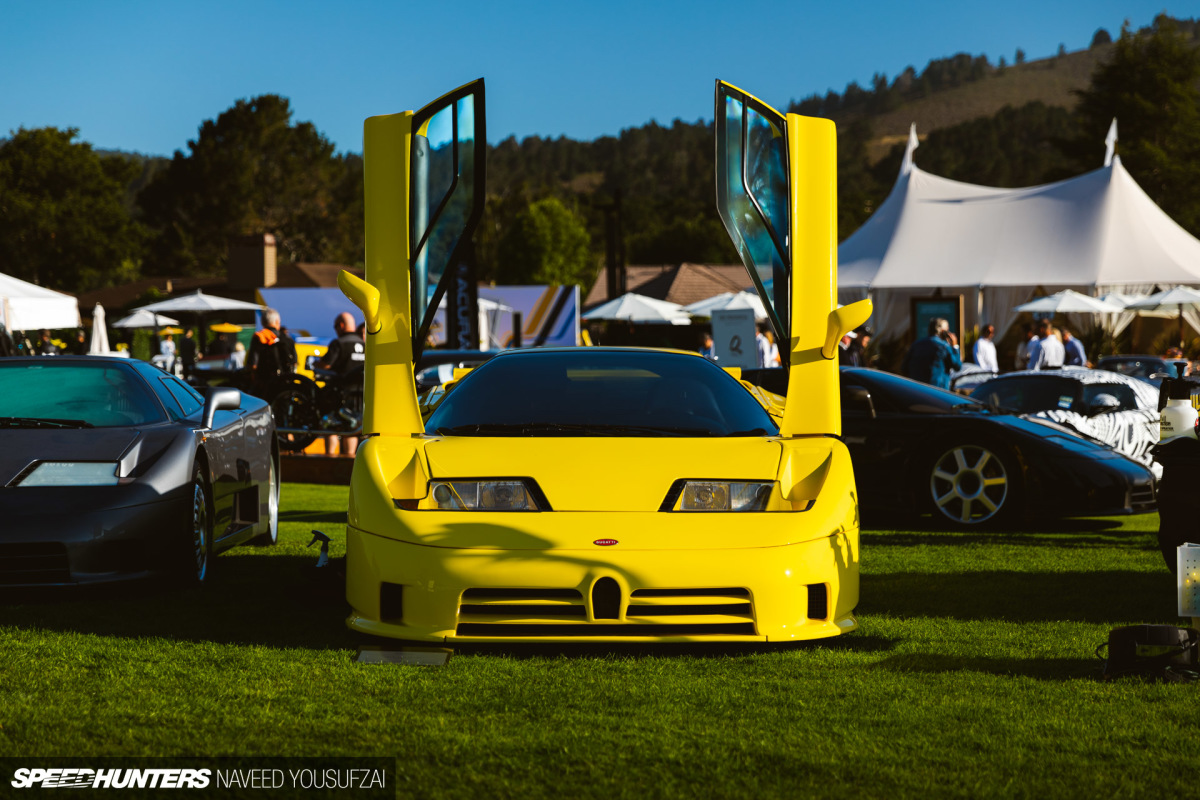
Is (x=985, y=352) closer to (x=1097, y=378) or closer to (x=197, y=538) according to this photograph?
(x=1097, y=378)

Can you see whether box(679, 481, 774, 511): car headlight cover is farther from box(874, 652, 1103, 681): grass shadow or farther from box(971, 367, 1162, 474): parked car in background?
box(971, 367, 1162, 474): parked car in background

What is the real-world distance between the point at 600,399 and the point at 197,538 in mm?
2202

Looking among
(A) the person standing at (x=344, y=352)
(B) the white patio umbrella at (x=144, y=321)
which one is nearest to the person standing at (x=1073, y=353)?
(A) the person standing at (x=344, y=352)

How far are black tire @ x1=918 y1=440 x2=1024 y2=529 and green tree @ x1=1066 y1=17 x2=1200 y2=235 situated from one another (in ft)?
220

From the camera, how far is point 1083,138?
77125 millimetres

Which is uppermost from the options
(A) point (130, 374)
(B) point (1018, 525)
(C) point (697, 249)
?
(C) point (697, 249)

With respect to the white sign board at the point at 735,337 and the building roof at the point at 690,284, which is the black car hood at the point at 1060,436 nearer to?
the white sign board at the point at 735,337

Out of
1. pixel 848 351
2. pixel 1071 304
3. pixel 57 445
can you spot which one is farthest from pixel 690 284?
pixel 57 445

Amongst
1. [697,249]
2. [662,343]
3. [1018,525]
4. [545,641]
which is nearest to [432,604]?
[545,641]

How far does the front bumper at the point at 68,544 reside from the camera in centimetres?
582

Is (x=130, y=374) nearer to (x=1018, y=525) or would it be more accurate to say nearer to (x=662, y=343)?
(x=1018, y=525)

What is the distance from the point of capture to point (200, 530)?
21.8ft

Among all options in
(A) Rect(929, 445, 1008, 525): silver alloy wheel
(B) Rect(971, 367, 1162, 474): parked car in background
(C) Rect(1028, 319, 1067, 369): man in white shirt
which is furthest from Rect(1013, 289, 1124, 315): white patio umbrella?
(A) Rect(929, 445, 1008, 525): silver alloy wheel

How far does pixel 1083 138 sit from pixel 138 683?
8031 centimetres
